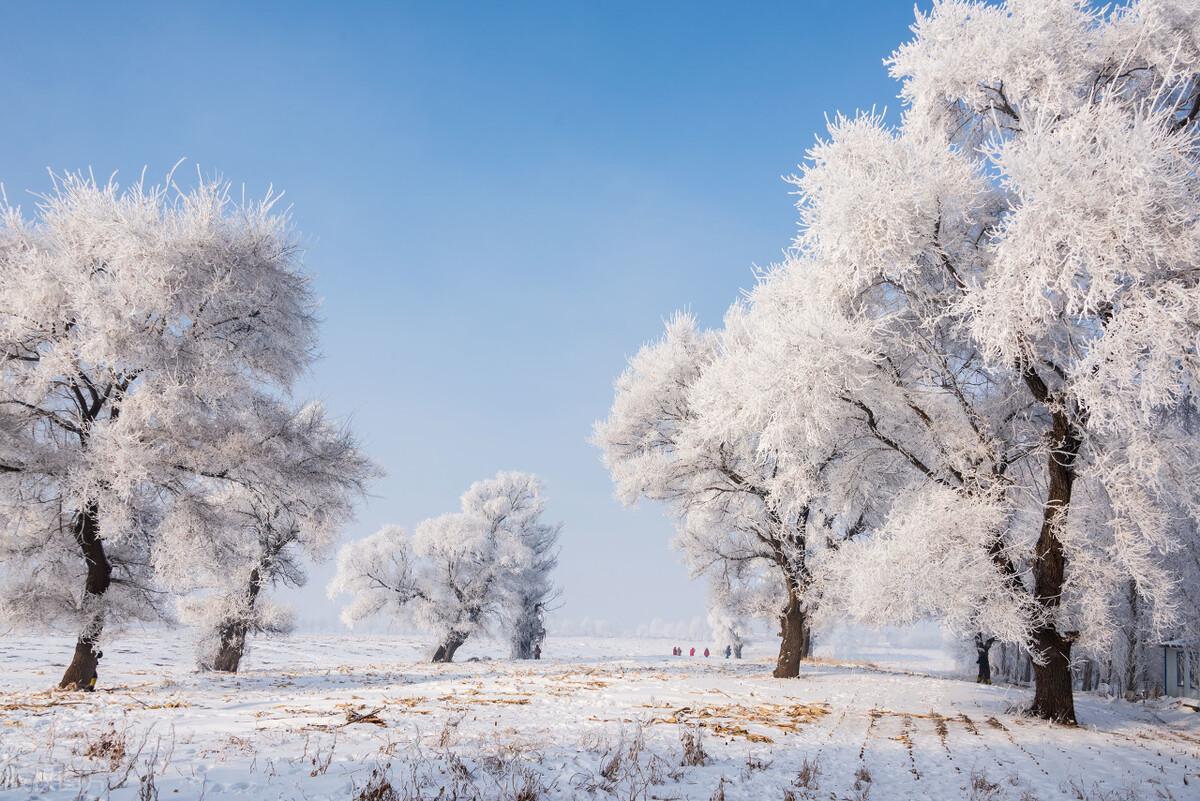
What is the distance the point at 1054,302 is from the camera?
1125 centimetres

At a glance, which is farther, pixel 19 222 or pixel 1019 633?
pixel 19 222

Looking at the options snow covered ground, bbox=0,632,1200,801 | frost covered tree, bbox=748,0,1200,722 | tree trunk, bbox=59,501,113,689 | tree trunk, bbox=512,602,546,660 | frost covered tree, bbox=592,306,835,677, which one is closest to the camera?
snow covered ground, bbox=0,632,1200,801

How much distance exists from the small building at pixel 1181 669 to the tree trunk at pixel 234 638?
35.9 m

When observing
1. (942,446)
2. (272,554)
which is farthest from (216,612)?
(942,446)

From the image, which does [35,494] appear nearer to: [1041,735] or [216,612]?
[216,612]

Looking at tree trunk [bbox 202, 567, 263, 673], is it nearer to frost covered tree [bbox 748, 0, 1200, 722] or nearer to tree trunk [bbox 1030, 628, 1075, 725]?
frost covered tree [bbox 748, 0, 1200, 722]

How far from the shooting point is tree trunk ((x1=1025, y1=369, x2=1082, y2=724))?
12539 millimetres

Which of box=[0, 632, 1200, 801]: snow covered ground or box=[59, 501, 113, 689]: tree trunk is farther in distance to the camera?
box=[59, 501, 113, 689]: tree trunk

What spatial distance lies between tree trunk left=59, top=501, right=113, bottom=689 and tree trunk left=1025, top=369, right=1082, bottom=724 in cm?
1794

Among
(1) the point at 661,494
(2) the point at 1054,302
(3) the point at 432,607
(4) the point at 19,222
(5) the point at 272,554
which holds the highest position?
(4) the point at 19,222

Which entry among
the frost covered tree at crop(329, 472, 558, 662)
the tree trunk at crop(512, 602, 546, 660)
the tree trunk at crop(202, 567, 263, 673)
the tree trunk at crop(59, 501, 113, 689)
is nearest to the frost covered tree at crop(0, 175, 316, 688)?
the tree trunk at crop(59, 501, 113, 689)

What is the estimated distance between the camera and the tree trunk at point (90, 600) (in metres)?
14.7

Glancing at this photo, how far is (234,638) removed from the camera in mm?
23219

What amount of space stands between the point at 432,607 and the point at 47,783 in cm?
3383
